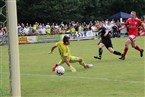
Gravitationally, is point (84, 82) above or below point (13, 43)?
below

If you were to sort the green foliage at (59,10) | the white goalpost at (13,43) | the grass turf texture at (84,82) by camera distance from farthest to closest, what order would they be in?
the green foliage at (59,10), the grass turf texture at (84,82), the white goalpost at (13,43)

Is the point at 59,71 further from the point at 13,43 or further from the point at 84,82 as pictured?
the point at 13,43

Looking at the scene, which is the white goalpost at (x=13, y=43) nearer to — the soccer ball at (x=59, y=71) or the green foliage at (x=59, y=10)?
the soccer ball at (x=59, y=71)

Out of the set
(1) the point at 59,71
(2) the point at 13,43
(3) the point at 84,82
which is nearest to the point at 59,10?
(1) the point at 59,71

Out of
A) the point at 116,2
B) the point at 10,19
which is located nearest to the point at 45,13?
the point at 116,2

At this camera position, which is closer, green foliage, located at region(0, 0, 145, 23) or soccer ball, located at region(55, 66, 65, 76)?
soccer ball, located at region(55, 66, 65, 76)

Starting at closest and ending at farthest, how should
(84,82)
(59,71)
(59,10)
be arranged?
1. (84,82)
2. (59,71)
3. (59,10)

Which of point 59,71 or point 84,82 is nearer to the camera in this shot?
point 84,82

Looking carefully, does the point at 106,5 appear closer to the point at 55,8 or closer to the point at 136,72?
→ the point at 55,8

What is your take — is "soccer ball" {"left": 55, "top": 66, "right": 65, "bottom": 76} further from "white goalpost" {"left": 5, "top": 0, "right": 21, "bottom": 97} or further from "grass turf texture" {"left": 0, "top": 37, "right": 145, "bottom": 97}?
"white goalpost" {"left": 5, "top": 0, "right": 21, "bottom": 97}

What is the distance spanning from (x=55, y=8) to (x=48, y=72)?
42784 mm

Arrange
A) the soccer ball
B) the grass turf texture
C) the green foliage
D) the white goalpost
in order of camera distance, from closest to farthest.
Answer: the white goalpost < the grass turf texture < the soccer ball < the green foliage

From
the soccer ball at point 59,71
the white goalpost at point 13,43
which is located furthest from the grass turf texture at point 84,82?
the white goalpost at point 13,43

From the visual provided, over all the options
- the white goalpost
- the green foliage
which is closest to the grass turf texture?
the white goalpost
